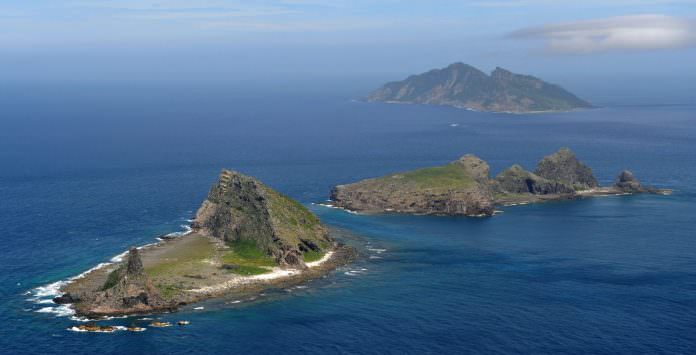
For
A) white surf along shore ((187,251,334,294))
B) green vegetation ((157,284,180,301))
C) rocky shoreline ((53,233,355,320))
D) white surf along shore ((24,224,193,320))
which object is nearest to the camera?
white surf along shore ((24,224,193,320))

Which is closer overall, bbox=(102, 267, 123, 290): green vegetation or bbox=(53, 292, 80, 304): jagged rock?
bbox=(53, 292, 80, 304): jagged rock

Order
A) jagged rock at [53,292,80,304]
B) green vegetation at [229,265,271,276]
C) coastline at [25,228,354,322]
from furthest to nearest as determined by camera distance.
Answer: green vegetation at [229,265,271,276] → jagged rock at [53,292,80,304] → coastline at [25,228,354,322]


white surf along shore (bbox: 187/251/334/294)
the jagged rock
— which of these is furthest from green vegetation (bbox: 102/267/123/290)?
white surf along shore (bbox: 187/251/334/294)

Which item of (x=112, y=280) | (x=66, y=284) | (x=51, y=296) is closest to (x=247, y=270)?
(x=112, y=280)

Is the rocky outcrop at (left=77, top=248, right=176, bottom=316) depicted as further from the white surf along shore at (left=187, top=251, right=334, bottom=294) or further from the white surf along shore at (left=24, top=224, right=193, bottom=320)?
the white surf along shore at (left=187, top=251, right=334, bottom=294)

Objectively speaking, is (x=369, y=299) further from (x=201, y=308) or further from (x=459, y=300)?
(x=201, y=308)

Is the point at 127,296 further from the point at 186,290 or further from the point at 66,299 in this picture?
the point at 186,290

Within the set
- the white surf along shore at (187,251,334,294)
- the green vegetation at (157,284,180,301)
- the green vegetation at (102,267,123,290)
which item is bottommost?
the white surf along shore at (187,251,334,294)

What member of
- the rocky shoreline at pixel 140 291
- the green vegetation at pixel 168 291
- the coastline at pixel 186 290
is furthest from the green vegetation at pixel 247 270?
the green vegetation at pixel 168 291

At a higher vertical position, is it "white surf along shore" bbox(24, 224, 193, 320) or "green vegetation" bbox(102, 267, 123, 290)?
"green vegetation" bbox(102, 267, 123, 290)
